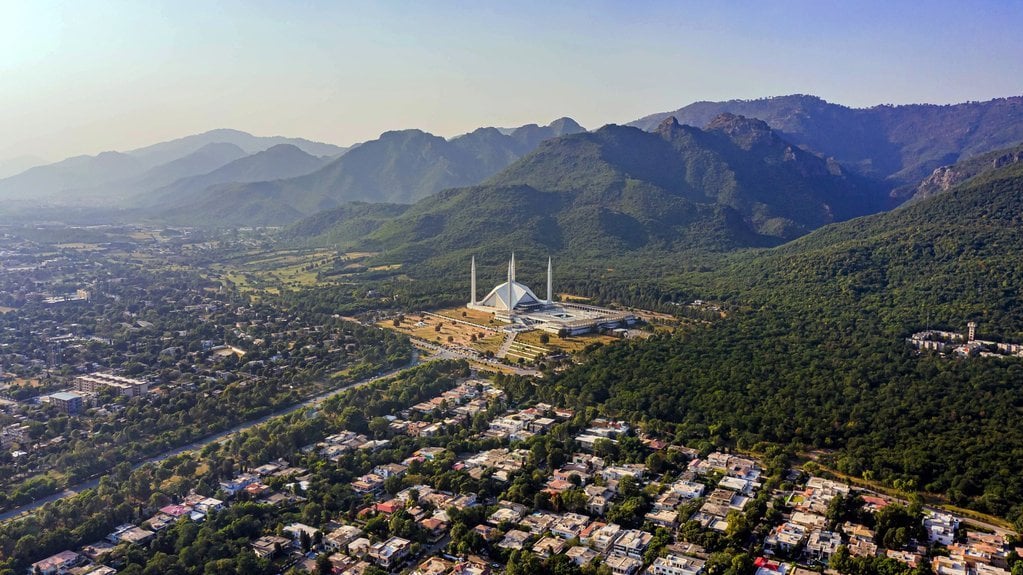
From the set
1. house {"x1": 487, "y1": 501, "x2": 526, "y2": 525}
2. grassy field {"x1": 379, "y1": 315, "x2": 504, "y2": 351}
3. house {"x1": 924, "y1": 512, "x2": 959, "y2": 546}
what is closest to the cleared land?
grassy field {"x1": 379, "y1": 315, "x2": 504, "y2": 351}

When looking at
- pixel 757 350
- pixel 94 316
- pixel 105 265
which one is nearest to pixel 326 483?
pixel 757 350

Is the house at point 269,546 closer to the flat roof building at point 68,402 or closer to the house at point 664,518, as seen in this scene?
the house at point 664,518

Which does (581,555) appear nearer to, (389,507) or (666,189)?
(389,507)

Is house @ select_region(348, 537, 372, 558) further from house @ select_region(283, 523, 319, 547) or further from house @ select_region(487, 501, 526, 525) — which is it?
house @ select_region(487, 501, 526, 525)

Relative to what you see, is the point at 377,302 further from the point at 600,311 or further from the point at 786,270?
the point at 786,270

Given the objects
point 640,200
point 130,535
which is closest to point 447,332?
point 130,535

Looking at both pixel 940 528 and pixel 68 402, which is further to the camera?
pixel 68 402
